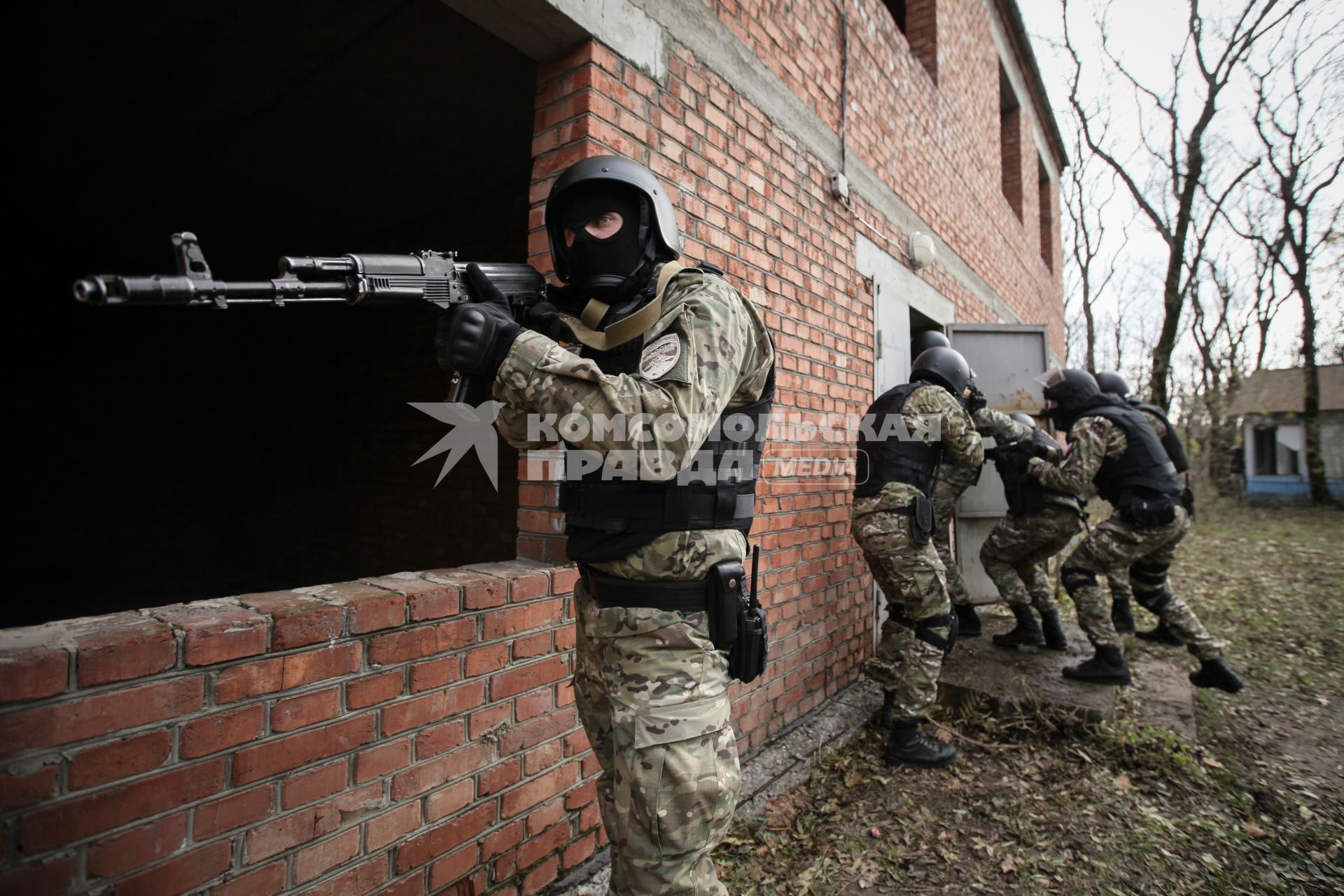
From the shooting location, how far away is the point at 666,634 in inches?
58.9

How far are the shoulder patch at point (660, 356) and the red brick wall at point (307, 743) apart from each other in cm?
85

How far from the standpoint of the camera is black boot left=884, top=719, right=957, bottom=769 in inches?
119

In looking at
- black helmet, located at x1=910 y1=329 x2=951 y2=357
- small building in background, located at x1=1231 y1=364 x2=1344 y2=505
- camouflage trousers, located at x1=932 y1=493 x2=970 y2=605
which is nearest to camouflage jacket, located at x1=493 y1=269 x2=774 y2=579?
camouflage trousers, located at x1=932 y1=493 x2=970 y2=605

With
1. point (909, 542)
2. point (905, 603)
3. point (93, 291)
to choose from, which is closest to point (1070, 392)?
point (909, 542)

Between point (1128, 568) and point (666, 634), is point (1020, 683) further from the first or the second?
point (666, 634)

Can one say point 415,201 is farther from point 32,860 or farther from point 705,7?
point 32,860

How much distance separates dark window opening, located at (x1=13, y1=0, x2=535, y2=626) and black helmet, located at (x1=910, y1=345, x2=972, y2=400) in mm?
2604

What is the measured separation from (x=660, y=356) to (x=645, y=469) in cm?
25

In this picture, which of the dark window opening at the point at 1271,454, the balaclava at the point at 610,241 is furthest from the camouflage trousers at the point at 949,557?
the dark window opening at the point at 1271,454

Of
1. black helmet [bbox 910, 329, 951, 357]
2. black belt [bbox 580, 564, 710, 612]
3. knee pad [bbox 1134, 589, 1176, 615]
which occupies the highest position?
black helmet [bbox 910, 329, 951, 357]

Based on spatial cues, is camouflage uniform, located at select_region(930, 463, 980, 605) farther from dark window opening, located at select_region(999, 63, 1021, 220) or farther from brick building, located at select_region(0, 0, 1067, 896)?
dark window opening, located at select_region(999, 63, 1021, 220)

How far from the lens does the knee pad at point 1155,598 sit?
168 inches

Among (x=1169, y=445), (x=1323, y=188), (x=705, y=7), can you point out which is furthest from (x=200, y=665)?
(x=1323, y=188)

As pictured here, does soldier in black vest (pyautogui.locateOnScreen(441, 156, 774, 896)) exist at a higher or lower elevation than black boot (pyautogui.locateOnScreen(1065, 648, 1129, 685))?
higher
